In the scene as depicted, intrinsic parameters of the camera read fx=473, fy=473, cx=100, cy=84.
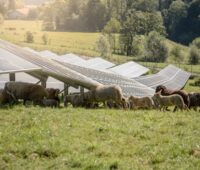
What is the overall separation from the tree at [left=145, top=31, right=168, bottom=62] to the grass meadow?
368 feet

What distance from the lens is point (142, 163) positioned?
14023mm

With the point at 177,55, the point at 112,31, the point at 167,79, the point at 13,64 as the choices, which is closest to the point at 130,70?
the point at 167,79

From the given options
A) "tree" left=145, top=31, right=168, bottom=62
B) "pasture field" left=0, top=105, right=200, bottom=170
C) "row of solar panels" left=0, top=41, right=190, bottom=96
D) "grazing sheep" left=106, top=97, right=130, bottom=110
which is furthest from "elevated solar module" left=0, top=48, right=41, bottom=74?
"tree" left=145, top=31, right=168, bottom=62

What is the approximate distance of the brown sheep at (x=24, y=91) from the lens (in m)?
25.6

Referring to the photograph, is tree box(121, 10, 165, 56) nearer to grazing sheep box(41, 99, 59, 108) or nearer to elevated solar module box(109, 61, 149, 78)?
elevated solar module box(109, 61, 149, 78)

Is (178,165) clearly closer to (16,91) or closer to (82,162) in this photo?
(82,162)

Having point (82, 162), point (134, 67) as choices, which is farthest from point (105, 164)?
point (134, 67)

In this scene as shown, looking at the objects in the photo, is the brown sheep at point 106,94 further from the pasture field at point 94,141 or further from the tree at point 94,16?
the tree at point 94,16

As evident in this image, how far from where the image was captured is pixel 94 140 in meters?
16.3

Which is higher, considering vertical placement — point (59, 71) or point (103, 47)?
point (59, 71)

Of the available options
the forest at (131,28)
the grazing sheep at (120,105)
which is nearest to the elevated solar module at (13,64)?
the grazing sheep at (120,105)

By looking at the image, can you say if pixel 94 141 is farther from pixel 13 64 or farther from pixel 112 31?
pixel 112 31

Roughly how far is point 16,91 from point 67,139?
1012 cm

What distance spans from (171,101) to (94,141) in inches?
506
